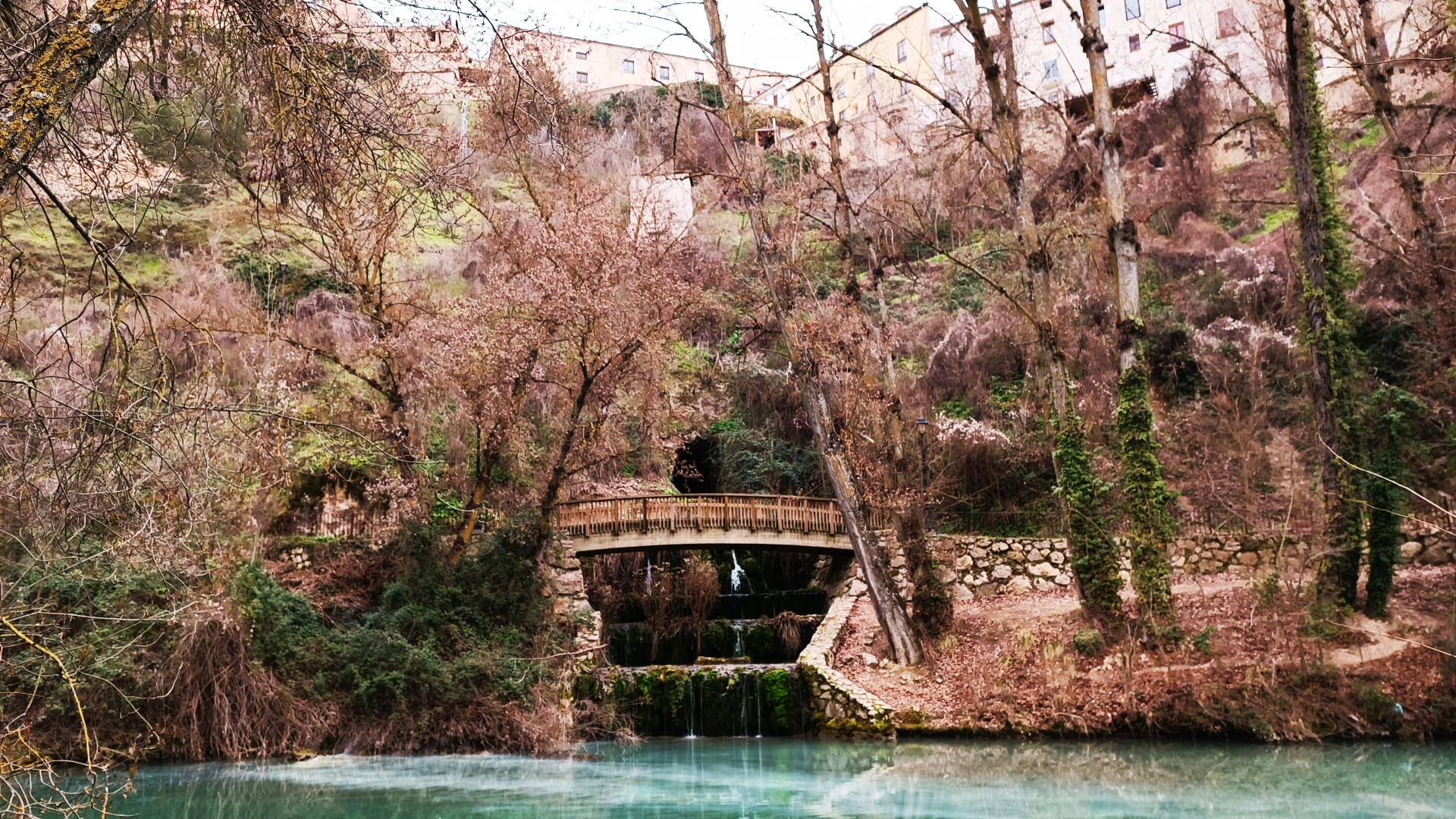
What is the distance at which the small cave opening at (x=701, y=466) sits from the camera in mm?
26312

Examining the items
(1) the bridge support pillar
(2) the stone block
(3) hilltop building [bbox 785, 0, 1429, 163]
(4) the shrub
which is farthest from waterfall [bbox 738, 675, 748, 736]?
(3) hilltop building [bbox 785, 0, 1429, 163]

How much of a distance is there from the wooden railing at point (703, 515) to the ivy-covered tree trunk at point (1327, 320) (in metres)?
7.70

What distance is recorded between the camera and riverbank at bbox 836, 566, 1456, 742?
42.6ft

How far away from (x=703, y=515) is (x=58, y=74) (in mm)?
17996

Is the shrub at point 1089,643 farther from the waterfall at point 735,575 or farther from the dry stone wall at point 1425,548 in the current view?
the waterfall at point 735,575

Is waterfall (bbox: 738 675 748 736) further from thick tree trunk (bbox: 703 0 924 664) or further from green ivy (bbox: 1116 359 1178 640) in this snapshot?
green ivy (bbox: 1116 359 1178 640)

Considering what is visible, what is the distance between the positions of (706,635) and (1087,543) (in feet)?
25.2

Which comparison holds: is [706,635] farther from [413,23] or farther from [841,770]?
[413,23]

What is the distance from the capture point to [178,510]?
441cm

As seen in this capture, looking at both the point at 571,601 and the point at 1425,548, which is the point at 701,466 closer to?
the point at 571,601

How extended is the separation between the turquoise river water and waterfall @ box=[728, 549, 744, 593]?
849cm

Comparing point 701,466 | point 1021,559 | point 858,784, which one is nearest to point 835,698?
point 858,784

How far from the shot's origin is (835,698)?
1641 centimetres

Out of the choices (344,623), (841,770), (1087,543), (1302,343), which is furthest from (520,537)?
(1302,343)
